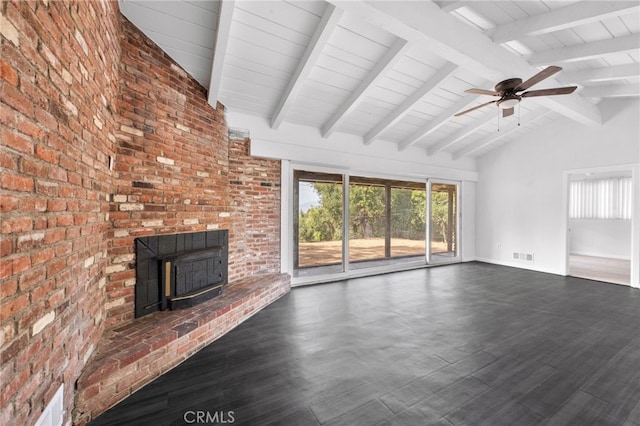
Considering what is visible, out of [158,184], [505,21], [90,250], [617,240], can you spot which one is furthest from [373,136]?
[617,240]

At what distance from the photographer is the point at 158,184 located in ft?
9.14

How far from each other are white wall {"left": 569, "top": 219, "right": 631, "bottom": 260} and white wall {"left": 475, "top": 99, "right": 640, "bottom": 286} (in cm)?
353

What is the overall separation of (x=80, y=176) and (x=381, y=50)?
10.8ft

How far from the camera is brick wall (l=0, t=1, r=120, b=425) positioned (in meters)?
1.10

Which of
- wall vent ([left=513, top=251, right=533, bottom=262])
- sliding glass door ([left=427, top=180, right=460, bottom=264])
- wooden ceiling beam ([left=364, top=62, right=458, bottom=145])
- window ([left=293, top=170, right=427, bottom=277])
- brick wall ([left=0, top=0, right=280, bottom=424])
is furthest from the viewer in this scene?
sliding glass door ([left=427, top=180, right=460, bottom=264])

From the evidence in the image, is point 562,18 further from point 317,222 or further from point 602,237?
point 602,237

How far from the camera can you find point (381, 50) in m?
3.39

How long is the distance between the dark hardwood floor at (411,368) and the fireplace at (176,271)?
0.60 meters

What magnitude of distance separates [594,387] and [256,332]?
2.94 metres

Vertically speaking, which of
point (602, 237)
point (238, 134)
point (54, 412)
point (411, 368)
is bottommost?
point (411, 368)

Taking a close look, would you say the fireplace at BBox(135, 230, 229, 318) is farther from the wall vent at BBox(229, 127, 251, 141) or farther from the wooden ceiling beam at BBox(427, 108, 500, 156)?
the wooden ceiling beam at BBox(427, 108, 500, 156)

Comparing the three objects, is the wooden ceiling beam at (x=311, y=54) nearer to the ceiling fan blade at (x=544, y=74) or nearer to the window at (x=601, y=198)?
the ceiling fan blade at (x=544, y=74)

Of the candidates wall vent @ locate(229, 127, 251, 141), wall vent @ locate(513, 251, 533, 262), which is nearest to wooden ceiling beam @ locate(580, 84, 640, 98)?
wall vent @ locate(513, 251, 533, 262)

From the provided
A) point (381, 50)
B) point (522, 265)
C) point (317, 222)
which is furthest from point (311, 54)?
point (522, 265)
